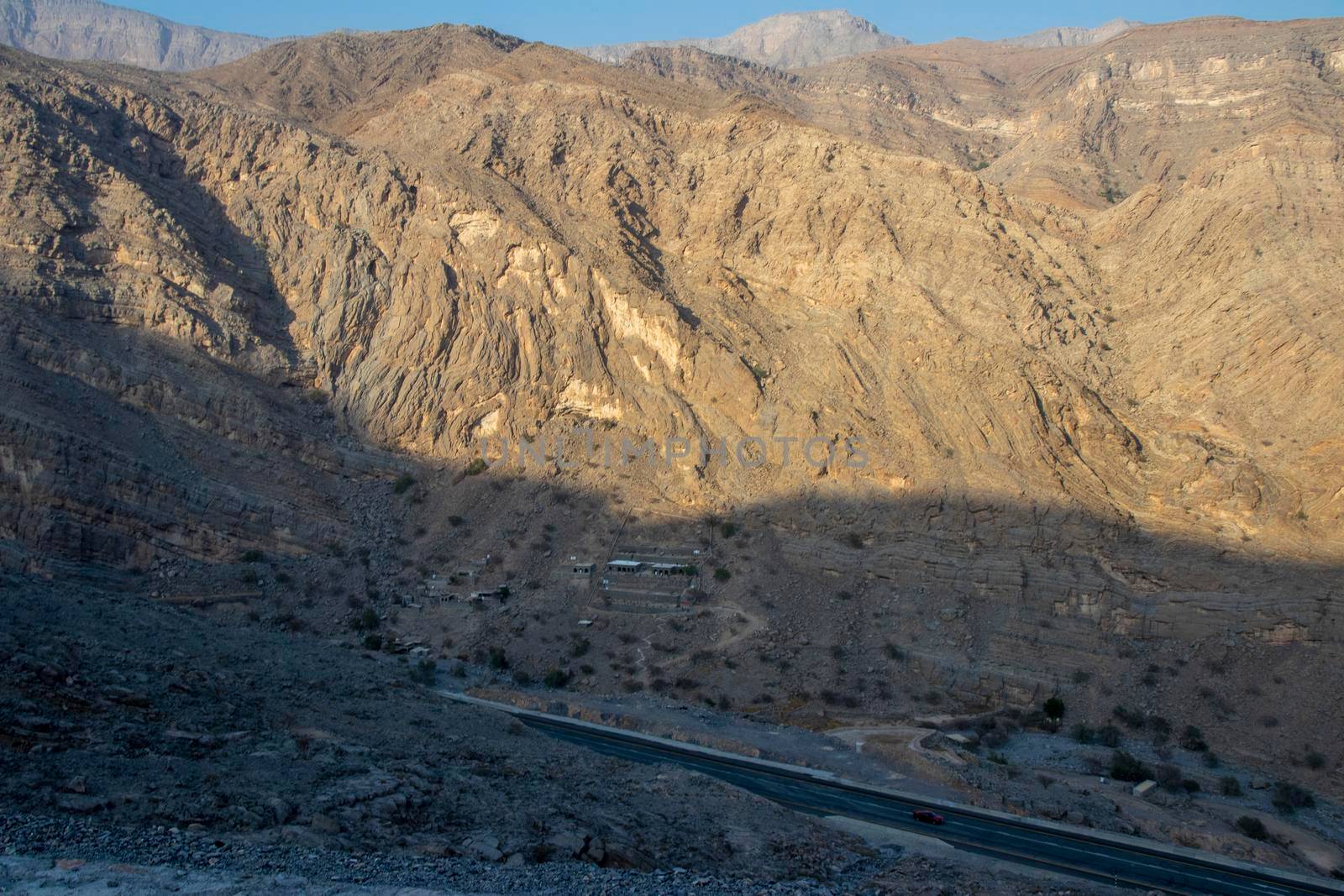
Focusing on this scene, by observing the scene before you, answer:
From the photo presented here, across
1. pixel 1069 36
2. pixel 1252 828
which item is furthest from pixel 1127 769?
pixel 1069 36

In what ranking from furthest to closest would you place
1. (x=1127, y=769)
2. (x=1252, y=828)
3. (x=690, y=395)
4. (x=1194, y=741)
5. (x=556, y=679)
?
(x=690, y=395)
(x=556, y=679)
(x=1194, y=741)
(x=1127, y=769)
(x=1252, y=828)

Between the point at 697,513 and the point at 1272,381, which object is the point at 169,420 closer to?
the point at 697,513

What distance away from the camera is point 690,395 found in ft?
139

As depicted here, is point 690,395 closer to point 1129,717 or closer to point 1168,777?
point 1129,717

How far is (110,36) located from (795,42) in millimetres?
89204

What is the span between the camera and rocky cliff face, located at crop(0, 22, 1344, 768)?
33469 mm

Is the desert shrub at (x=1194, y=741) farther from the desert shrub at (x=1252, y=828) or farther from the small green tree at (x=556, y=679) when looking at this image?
the small green tree at (x=556, y=679)

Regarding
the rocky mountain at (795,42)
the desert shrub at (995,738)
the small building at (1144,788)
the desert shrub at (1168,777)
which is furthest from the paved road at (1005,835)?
the rocky mountain at (795,42)

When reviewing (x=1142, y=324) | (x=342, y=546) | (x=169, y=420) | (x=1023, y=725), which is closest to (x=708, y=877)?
(x=1023, y=725)

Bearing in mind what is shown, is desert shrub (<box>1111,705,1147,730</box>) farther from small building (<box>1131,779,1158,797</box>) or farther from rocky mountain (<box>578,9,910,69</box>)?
rocky mountain (<box>578,9,910,69</box>)

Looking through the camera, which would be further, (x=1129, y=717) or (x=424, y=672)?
(x=424, y=672)

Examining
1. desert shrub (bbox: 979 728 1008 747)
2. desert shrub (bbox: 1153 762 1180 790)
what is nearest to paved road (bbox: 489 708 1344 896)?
desert shrub (bbox: 1153 762 1180 790)

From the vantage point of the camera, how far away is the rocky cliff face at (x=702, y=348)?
33469 millimetres

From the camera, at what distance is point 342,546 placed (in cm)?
3825
